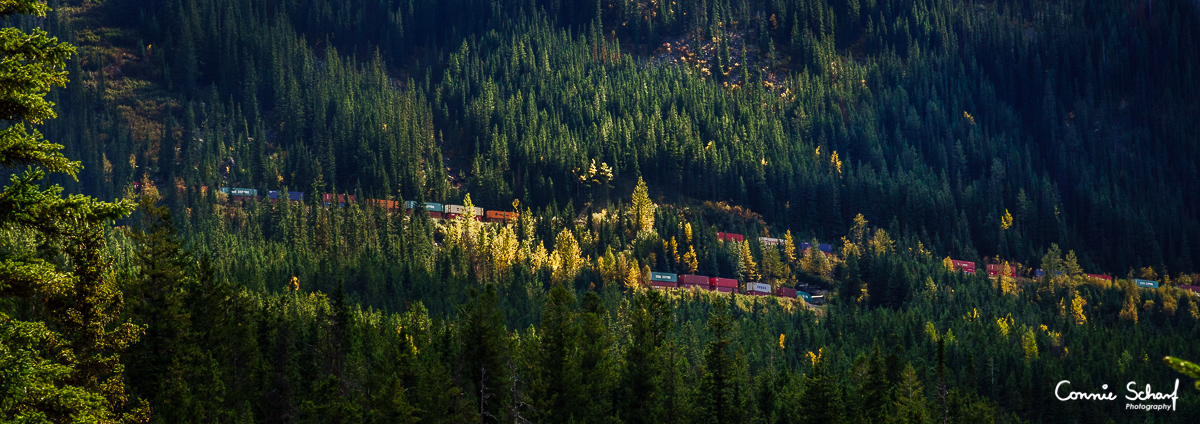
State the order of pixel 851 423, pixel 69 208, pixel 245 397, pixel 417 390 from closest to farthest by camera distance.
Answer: pixel 69 208 < pixel 417 390 < pixel 245 397 < pixel 851 423

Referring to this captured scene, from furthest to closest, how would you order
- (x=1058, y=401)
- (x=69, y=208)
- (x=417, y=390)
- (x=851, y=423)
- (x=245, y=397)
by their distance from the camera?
(x=1058, y=401) < (x=851, y=423) < (x=245, y=397) < (x=417, y=390) < (x=69, y=208)

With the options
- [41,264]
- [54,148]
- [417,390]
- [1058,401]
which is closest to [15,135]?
[54,148]

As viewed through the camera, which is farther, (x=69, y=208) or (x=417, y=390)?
(x=417, y=390)

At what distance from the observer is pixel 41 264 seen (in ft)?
100

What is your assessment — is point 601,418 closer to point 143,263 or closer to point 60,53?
point 143,263

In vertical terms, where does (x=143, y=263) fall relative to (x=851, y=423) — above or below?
above

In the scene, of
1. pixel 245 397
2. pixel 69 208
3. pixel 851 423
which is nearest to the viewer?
pixel 69 208

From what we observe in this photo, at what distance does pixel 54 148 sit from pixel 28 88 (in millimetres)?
1616

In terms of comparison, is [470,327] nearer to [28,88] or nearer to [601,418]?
[601,418]

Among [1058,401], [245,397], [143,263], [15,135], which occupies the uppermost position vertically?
[15,135]

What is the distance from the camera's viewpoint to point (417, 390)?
84.0m

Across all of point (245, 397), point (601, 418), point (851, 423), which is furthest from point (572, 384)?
point (851, 423)

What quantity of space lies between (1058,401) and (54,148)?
191494 mm

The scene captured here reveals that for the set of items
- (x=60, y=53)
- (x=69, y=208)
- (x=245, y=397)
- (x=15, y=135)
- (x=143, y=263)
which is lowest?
(x=245, y=397)
